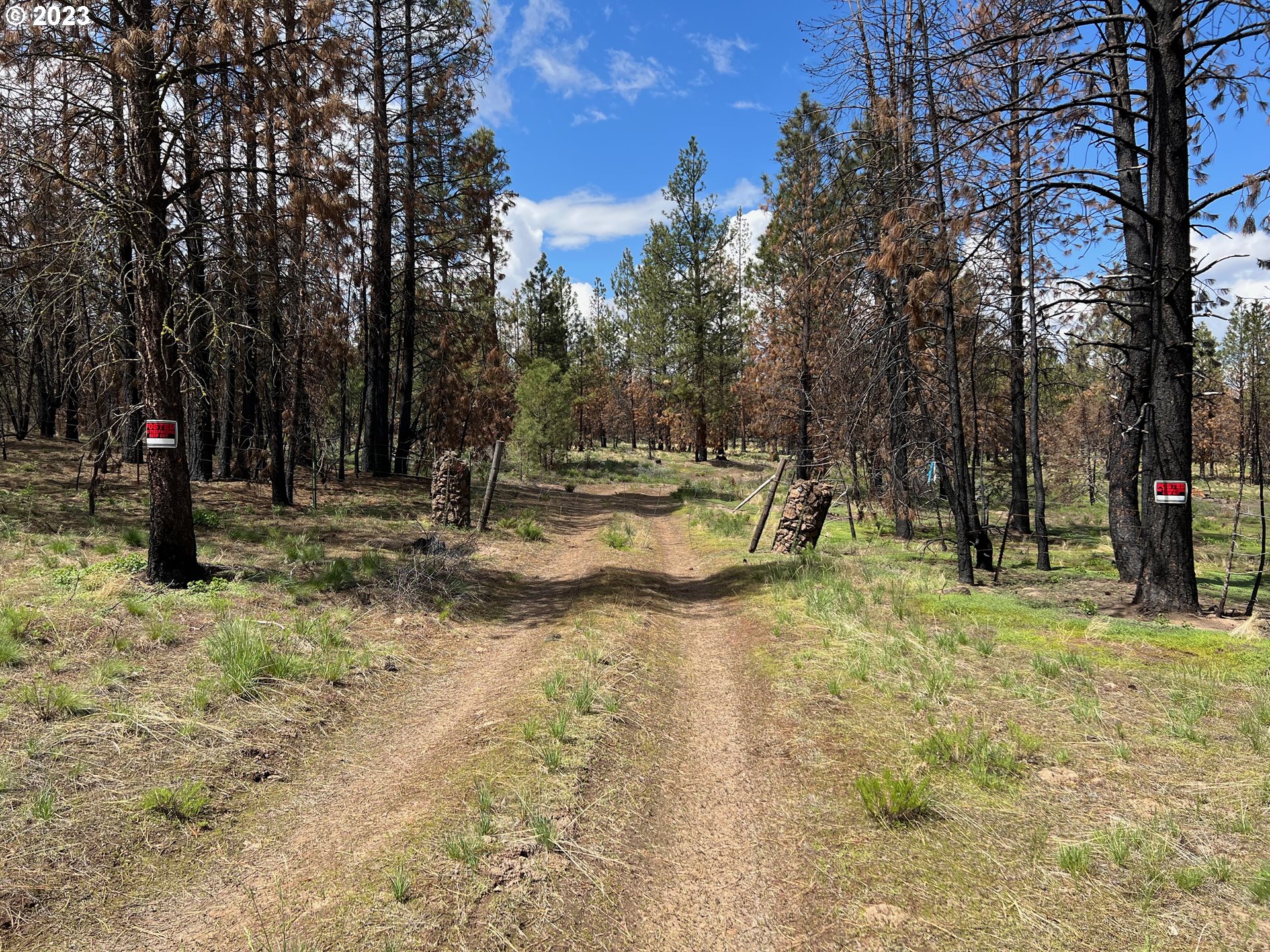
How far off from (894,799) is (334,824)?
3.30 meters

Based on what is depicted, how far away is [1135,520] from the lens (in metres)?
9.74

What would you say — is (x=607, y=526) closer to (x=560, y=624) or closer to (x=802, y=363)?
(x=560, y=624)

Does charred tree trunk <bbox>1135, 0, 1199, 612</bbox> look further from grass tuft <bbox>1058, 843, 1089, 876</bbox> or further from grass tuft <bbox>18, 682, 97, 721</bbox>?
grass tuft <bbox>18, 682, 97, 721</bbox>

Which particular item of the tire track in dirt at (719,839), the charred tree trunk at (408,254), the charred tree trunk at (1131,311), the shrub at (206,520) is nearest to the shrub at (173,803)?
the tire track in dirt at (719,839)

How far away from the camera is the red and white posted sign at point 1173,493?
6.91m

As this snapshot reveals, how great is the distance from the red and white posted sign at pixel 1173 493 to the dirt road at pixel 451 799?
5.11 metres

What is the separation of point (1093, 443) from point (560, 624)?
28.4m

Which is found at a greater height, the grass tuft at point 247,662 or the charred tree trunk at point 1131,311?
the charred tree trunk at point 1131,311

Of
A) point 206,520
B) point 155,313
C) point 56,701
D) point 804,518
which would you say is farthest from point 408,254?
point 56,701

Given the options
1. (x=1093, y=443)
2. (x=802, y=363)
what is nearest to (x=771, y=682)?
(x=802, y=363)

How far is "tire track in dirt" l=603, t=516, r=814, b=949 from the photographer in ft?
9.55

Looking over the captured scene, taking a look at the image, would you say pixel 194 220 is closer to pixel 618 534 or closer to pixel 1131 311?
pixel 618 534

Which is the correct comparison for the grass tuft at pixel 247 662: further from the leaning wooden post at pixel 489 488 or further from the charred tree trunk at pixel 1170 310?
the charred tree trunk at pixel 1170 310

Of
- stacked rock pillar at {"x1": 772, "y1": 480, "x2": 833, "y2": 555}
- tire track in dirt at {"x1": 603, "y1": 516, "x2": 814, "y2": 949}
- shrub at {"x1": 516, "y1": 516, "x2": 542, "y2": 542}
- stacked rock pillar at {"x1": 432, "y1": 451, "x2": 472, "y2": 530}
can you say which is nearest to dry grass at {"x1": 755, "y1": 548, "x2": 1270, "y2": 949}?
tire track in dirt at {"x1": 603, "y1": 516, "x2": 814, "y2": 949}
